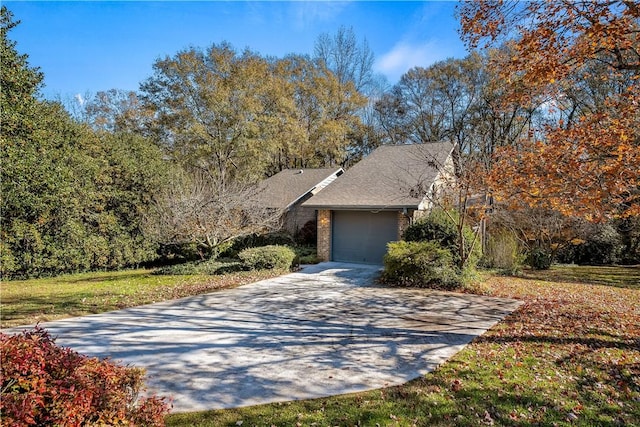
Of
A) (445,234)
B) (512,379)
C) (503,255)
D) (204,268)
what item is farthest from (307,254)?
(512,379)

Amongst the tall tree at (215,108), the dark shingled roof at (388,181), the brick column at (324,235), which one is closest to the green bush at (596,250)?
the dark shingled roof at (388,181)

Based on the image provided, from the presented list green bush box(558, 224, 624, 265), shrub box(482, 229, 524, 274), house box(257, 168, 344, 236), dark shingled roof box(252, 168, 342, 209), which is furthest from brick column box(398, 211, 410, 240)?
green bush box(558, 224, 624, 265)

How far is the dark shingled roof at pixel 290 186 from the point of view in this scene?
20078 millimetres

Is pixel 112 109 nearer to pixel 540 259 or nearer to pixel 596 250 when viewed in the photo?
pixel 540 259

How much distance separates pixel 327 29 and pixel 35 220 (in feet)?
87.5

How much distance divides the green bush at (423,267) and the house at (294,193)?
8202 mm

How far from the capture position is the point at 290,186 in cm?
2167

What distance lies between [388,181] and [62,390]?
15098 millimetres

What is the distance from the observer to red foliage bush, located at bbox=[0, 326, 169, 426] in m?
2.39

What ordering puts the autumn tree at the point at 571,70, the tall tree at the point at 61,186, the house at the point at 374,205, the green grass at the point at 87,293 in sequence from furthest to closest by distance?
the house at the point at 374,205 < the tall tree at the point at 61,186 < the green grass at the point at 87,293 < the autumn tree at the point at 571,70

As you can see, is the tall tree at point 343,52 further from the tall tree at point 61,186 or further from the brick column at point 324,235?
the brick column at point 324,235

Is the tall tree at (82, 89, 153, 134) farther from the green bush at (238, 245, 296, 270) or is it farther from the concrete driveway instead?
the concrete driveway

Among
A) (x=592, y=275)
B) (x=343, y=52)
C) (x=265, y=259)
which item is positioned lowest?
(x=592, y=275)

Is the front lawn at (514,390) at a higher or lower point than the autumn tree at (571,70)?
lower
